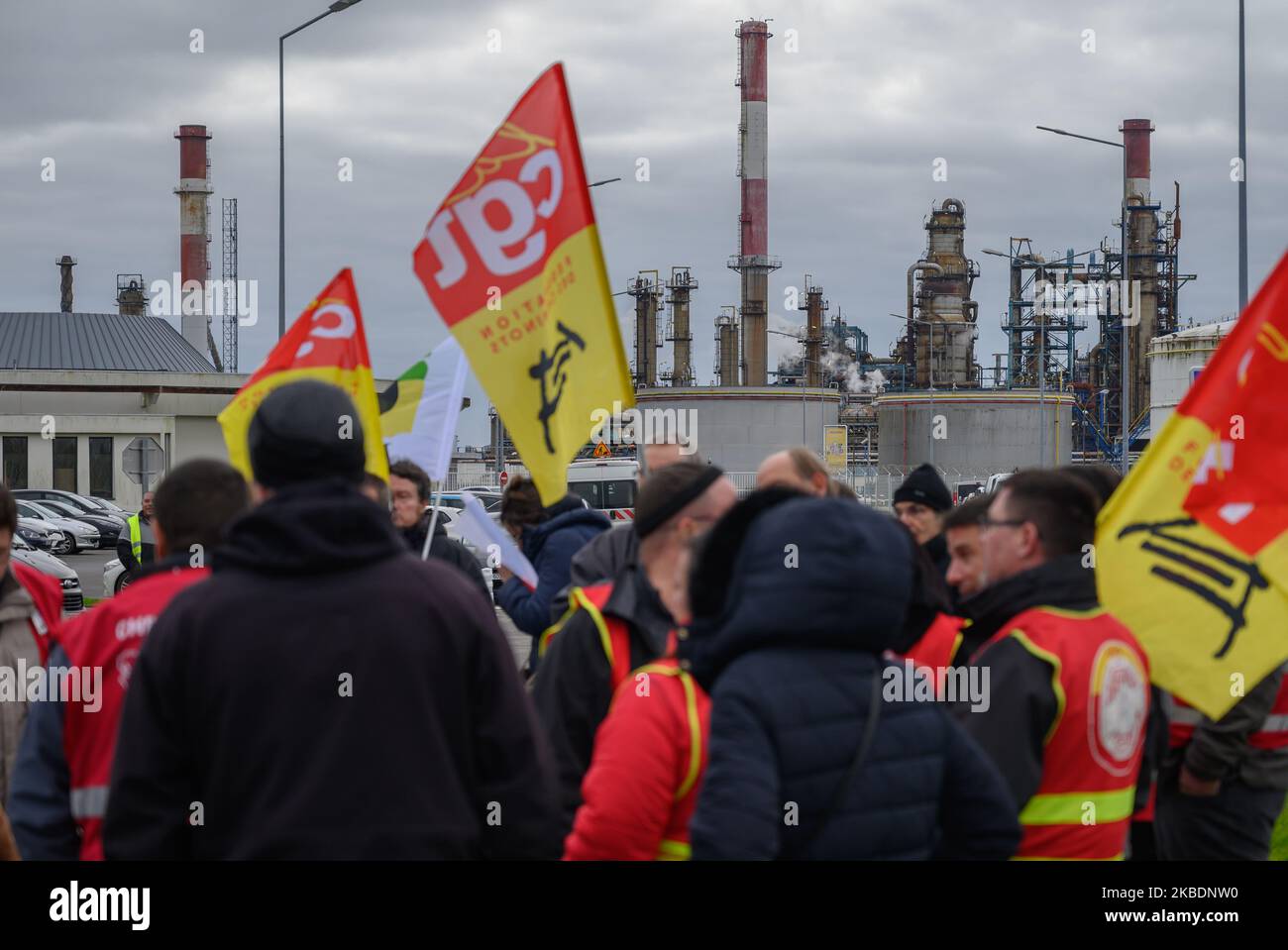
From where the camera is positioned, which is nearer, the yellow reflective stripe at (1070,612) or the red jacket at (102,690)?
the red jacket at (102,690)

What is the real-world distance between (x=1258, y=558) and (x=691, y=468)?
1.59 metres

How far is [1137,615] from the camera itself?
4.16 meters

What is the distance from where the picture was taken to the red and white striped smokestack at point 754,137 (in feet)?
190

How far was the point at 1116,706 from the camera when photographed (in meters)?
3.63

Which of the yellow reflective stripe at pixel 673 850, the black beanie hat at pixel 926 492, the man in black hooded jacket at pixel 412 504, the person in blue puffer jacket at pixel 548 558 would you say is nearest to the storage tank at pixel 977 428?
the man in black hooded jacket at pixel 412 504

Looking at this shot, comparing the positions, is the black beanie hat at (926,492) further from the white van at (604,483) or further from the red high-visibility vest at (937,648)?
the white van at (604,483)

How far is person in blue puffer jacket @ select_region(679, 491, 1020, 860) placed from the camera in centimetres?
275

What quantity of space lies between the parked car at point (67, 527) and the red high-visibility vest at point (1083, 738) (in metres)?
33.4

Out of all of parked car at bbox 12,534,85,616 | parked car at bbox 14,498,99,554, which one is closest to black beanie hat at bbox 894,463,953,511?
parked car at bbox 12,534,85,616

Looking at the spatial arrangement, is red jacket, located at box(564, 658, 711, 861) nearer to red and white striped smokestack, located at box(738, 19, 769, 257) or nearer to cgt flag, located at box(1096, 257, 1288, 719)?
cgt flag, located at box(1096, 257, 1288, 719)

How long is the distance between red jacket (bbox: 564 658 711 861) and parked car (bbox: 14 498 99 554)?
3365 cm

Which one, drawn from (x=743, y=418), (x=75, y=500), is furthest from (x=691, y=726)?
(x=743, y=418)

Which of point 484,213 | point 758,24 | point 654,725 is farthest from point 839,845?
point 758,24
